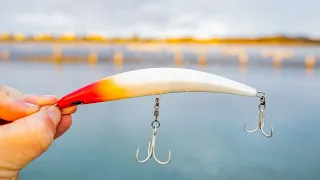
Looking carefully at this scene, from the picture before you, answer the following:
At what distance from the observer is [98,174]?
6.87m

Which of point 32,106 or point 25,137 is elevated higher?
point 32,106

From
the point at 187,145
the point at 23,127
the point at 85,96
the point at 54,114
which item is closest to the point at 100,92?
the point at 85,96

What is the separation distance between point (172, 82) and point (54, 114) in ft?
1.45

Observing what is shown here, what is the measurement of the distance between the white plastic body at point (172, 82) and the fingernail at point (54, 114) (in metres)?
0.26

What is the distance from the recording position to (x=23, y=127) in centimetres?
153

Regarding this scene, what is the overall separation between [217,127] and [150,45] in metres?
36.3

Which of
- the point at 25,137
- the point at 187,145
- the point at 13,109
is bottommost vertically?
the point at 25,137

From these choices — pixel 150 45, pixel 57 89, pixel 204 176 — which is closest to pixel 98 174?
pixel 204 176

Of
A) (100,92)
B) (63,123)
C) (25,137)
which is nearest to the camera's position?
(25,137)

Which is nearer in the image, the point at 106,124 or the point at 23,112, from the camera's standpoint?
the point at 23,112

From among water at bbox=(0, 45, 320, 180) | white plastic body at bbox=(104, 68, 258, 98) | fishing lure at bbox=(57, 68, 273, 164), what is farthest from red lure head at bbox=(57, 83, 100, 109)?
water at bbox=(0, 45, 320, 180)

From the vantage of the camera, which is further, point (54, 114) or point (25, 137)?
point (54, 114)

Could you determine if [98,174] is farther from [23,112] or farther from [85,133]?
[23,112]

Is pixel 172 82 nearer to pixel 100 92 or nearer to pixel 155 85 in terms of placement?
pixel 155 85
